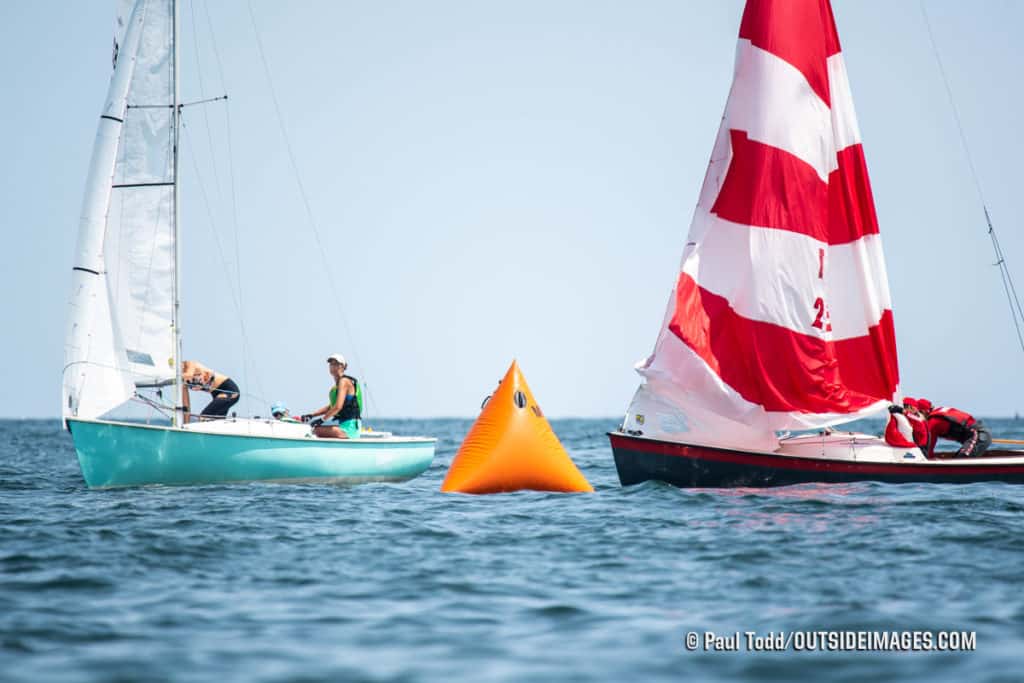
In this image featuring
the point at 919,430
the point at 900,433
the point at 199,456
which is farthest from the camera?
the point at 919,430

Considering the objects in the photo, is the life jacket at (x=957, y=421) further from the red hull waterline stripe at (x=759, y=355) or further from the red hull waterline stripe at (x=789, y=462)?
the red hull waterline stripe at (x=759, y=355)

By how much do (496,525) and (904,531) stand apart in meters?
5.10

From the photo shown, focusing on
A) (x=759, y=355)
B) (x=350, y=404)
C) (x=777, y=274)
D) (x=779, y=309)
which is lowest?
(x=350, y=404)

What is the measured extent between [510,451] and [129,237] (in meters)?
8.02

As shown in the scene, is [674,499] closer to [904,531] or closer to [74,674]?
[904,531]

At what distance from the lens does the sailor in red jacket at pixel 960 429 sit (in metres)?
19.3

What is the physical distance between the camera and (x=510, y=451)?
17.4 m

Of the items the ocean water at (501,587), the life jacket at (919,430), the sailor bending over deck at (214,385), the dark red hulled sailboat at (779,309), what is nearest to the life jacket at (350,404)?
the sailor bending over deck at (214,385)

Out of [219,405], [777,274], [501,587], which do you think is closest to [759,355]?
[777,274]

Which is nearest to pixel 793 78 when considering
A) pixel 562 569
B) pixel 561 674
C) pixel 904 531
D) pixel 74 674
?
pixel 904 531

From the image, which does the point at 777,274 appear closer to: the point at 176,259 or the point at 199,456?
the point at 199,456

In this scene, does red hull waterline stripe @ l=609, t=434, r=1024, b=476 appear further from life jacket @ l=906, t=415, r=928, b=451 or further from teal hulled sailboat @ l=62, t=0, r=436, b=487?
teal hulled sailboat @ l=62, t=0, r=436, b=487

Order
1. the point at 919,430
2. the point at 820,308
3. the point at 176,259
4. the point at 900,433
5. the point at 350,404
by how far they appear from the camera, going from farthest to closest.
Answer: the point at 350,404 < the point at 176,259 < the point at 820,308 < the point at 919,430 < the point at 900,433

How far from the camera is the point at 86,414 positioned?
18.5 m
